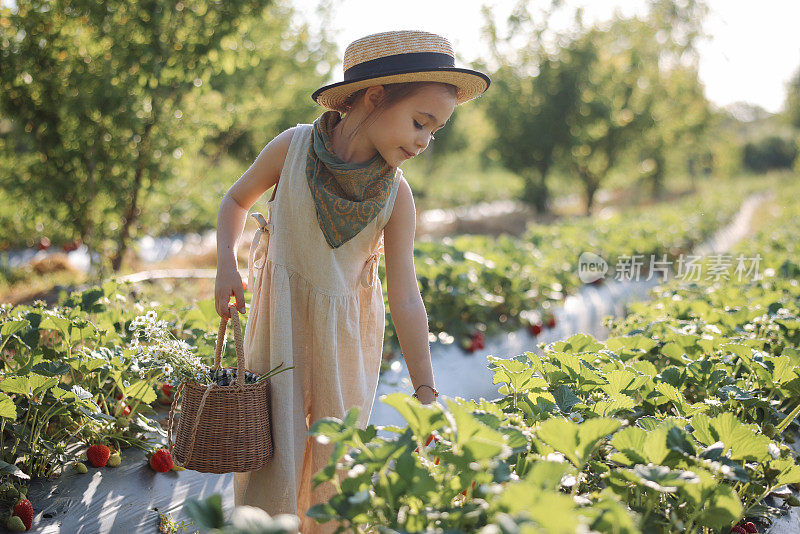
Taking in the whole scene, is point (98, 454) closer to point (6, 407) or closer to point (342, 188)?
point (6, 407)

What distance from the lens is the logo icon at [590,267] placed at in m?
5.73

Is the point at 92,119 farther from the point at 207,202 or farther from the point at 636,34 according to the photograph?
the point at 636,34

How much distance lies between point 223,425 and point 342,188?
2.16ft

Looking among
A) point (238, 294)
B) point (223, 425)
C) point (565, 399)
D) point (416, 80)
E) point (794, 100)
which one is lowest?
point (565, 399)

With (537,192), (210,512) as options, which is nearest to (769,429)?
(210,512)

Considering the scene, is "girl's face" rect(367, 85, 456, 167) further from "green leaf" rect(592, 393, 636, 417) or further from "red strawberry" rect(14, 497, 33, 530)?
"red strawberry" rect(14, 497, 33, 530)

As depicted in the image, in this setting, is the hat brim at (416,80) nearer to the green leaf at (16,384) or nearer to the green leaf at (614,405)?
the green leaf at (614,405)

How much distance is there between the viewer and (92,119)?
17.2 feet

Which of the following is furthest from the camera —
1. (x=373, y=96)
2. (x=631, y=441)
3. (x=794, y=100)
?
(x=794, y=100)

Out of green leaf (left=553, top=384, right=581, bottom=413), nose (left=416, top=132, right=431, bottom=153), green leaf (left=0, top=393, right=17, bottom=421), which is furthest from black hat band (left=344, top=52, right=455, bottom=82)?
green leaf (left=0, top=393, right=17, bottom=421)

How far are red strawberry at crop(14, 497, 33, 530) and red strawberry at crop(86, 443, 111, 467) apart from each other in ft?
1.17

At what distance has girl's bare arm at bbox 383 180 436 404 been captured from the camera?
1771 millimetres

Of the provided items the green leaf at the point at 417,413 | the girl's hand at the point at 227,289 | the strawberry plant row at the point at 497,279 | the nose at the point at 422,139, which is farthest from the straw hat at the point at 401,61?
the strawberry plant row at the point at 497,279

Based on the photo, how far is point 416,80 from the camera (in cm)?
160
